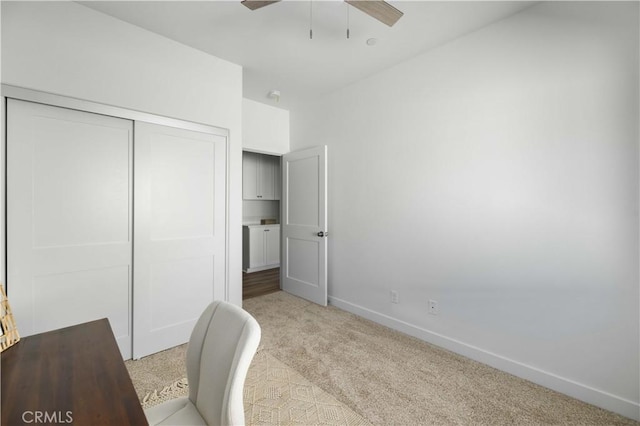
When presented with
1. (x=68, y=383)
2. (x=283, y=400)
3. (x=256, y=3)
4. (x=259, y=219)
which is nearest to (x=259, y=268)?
(x=259, y=219)

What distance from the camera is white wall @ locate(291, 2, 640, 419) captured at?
1.76 m

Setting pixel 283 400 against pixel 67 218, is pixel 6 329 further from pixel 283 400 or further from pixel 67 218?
pixel 283 400

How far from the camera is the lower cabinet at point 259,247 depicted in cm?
545

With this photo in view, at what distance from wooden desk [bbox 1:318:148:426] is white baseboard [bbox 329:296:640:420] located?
245cm

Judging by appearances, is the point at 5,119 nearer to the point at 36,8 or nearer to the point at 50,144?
the point at 50,144

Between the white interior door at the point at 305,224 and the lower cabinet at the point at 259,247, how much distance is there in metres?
1.41

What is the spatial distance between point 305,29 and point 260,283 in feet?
12.0

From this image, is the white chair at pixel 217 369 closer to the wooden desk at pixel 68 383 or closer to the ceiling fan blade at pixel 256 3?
the wooden desk at pixel 68 383

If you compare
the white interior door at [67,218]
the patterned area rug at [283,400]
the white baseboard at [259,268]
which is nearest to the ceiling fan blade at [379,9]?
the white interior door at [67,218]

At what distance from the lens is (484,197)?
2.32 m

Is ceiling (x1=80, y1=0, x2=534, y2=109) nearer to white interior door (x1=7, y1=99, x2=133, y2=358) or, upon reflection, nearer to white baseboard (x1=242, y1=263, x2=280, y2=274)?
white interior door (x1=7, y1=99, x2=133, y2=358)

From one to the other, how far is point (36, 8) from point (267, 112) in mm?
2348

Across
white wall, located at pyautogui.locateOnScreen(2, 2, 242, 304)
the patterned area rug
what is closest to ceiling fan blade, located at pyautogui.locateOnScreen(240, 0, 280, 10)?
white wall, located at pyautogui.locateOnScreen(2, 2, 242, 304)

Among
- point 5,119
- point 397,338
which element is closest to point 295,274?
point 397,338
